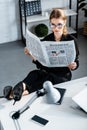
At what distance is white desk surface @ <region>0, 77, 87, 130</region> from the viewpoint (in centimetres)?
146

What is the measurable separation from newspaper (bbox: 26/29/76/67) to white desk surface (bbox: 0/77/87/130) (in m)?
0.29

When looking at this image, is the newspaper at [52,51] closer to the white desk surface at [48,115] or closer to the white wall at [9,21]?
the white desk surface at [48,115]

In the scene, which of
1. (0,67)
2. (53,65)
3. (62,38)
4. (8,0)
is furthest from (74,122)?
(8,0)

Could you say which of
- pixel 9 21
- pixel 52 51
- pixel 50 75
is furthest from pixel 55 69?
pixel 9 21

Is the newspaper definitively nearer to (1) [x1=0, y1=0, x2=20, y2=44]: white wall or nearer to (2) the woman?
(2) the woman

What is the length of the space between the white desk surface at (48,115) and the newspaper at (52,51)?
0.29 m

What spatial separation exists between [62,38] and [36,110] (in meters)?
0.76

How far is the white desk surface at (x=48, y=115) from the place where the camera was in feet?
4.77

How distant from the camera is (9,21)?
394 centimetres

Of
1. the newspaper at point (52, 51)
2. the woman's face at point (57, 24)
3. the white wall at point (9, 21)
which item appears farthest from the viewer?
the white wall at point (9, 21)

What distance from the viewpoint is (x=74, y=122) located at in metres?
1.48

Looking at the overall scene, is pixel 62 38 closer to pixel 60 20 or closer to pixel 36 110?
pixel 60 20

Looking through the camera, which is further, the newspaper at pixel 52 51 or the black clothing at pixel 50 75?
the black clothing at pixel 50 75

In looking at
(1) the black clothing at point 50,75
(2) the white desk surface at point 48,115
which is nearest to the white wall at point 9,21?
(1) the black clothing at point 50,75
